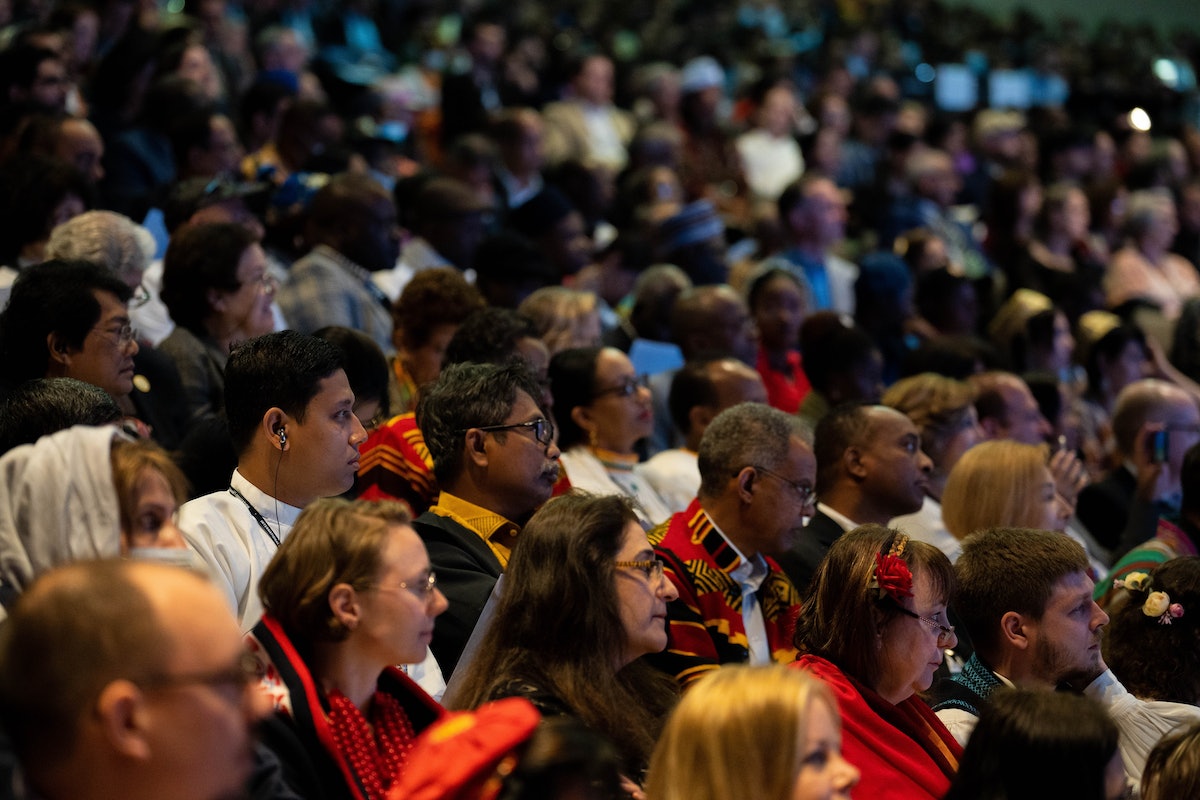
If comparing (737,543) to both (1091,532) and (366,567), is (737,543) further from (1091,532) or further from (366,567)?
(1091,532)

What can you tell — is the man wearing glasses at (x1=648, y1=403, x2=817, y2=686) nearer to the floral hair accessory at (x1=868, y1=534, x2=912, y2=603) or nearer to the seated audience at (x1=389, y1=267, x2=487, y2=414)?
the floral hair accessory at (x1=868, y1=534, x2=912, y2=603)

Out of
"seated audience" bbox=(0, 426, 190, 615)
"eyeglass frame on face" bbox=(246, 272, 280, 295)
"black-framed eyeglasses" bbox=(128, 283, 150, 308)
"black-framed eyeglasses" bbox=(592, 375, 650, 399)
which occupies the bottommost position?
"black-framed eyeglasses" bbox=(592, 375, 650, 399)

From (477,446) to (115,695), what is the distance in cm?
212

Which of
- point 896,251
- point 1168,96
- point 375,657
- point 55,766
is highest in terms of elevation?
point 55,766

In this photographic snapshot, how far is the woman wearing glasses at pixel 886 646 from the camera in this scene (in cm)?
329

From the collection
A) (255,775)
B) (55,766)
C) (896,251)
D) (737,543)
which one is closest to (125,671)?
(55,766)

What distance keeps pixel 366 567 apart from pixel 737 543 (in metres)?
1.76

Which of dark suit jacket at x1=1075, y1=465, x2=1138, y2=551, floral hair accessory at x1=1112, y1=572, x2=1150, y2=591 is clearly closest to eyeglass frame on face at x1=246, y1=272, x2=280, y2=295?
floral hair accessory at x1=1112, y1=572, x2=1150, y2=591

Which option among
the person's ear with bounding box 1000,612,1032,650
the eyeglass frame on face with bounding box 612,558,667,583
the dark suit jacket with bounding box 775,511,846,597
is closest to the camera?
the eyeglass frame on face with bounding box 612,558,667,583

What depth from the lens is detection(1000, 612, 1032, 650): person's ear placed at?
149 inches

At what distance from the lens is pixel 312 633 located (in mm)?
2689

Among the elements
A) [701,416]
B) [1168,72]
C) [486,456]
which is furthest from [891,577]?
[1168,72]

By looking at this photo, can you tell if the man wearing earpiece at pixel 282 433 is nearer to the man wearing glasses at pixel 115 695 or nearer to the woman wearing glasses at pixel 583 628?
the woman wearing glasses at pixel 583 628

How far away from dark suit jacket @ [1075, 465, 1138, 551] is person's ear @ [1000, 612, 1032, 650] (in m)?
2.37
